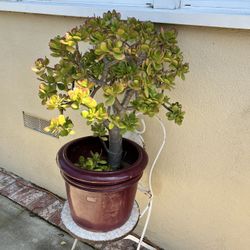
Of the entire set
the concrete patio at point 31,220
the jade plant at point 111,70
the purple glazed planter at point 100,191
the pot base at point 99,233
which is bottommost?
the concrete patio at point 31,220

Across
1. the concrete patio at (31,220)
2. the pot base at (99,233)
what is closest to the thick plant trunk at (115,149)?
the pot base at (99,233)

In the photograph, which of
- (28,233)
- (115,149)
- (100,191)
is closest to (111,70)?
(115,149)

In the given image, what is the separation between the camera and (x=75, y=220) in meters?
1.57

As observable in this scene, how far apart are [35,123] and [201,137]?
4.14 feet

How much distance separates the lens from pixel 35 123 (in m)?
2.35

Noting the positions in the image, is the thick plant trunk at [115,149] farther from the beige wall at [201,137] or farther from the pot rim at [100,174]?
the beige wall at [201,137]

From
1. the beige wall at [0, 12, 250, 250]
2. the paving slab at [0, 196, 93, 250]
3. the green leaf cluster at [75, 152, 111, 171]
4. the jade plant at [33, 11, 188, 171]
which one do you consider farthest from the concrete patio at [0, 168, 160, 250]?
the jade plant at [33, 11, 188, 171]

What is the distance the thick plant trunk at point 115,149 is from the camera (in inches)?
59.5

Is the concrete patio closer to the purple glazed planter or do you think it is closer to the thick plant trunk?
the purple glazed planter

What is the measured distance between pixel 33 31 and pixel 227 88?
4.10 feet

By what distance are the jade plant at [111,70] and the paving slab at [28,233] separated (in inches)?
40.6

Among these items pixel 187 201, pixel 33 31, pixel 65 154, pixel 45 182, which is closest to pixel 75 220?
pixel 65 154

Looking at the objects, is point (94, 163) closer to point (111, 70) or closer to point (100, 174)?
point (100, 174)

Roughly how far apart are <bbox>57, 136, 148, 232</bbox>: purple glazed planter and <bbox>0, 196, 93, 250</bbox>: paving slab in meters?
0.58
